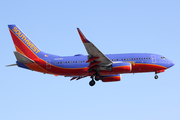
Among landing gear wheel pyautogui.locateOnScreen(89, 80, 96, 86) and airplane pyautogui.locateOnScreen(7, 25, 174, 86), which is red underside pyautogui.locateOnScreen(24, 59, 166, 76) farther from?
landing gear wheel pyautogui.locateOnScreen(89, 80, 96, 86)

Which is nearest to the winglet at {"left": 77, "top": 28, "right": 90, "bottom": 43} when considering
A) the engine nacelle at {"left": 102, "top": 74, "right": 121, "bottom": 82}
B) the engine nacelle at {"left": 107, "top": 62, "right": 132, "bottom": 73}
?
the engine nacelle at {"left": 107, "top": 62, "right": 132, "bottom": 73}

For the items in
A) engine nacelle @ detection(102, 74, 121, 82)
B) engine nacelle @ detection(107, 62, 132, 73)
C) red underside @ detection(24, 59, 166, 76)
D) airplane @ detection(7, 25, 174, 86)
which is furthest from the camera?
engine nacelle @ detection(102, 74, 121, 82)

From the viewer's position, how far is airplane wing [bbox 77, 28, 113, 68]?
2239 inches

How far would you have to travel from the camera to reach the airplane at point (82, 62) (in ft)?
208

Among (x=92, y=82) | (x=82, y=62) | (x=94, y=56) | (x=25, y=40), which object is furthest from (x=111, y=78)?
(x=25, y=40)

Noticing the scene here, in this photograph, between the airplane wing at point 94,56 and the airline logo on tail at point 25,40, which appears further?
the airline logo on tail at point 25,40

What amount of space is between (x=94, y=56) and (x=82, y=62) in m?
4.73

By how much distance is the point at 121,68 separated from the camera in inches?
2472

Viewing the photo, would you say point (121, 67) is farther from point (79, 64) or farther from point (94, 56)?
point (79, 64)

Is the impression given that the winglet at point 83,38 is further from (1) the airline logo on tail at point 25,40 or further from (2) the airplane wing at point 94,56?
(1) the airline logo on tail at point 25,40

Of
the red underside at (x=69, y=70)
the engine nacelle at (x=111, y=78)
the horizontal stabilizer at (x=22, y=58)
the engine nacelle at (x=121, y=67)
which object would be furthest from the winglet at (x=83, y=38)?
the engine nacelle at (x=111, y=78)

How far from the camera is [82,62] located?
6538 centimetres

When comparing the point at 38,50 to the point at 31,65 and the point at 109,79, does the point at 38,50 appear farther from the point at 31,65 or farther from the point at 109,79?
the point at 109,79

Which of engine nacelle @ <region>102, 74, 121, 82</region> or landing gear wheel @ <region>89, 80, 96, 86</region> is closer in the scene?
landing gear wheel @ <region>89, 80, 96, 86</region>
